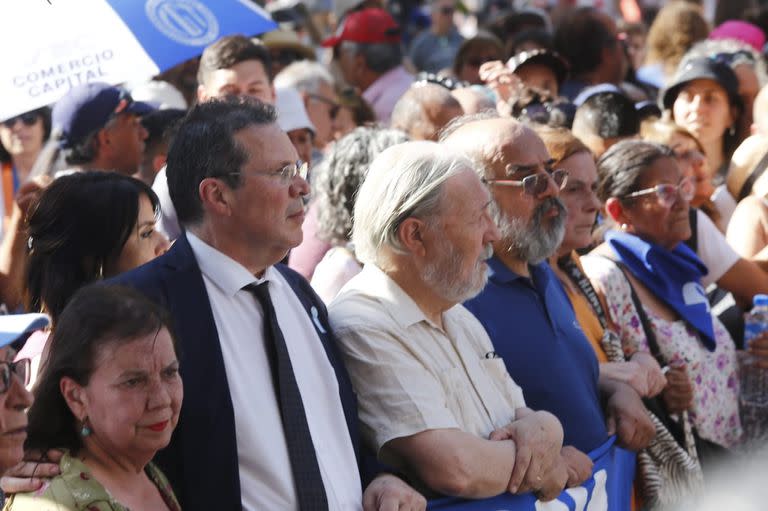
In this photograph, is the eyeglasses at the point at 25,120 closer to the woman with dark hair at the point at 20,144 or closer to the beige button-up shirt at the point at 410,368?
the woman with dark hair at the point at 20,144

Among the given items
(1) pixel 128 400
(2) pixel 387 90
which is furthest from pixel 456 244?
(2) pixel 387 90

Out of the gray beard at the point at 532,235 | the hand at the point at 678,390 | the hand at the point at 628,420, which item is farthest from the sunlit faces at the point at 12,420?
the hand at the point at 678,390

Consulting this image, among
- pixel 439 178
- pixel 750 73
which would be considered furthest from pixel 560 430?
pixel 750 73

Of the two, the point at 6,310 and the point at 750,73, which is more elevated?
the point at 6,310

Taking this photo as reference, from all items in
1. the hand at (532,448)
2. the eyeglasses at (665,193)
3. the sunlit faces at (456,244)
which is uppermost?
the sunlit faces at (456,244)

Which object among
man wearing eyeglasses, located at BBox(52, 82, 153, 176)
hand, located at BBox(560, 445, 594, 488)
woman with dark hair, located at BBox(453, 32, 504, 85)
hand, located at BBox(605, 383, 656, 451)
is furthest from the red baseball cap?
hand, located at BBox(560, 445, 594, 488)

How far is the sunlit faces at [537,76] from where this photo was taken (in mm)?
7781

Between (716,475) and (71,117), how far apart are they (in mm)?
3286

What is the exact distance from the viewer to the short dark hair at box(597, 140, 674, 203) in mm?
5559

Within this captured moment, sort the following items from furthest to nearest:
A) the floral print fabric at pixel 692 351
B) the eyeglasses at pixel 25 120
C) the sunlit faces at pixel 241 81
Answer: the eyeglasses at pixel 25 120, the sunlit faces at pixel 241 81, the floral print fabric at pixel 692 351

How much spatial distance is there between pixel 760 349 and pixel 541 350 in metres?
1.85

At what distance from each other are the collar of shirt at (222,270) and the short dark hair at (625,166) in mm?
2592

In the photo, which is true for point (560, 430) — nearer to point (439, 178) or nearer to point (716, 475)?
point (439, 178)

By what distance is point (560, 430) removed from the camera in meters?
3.89
